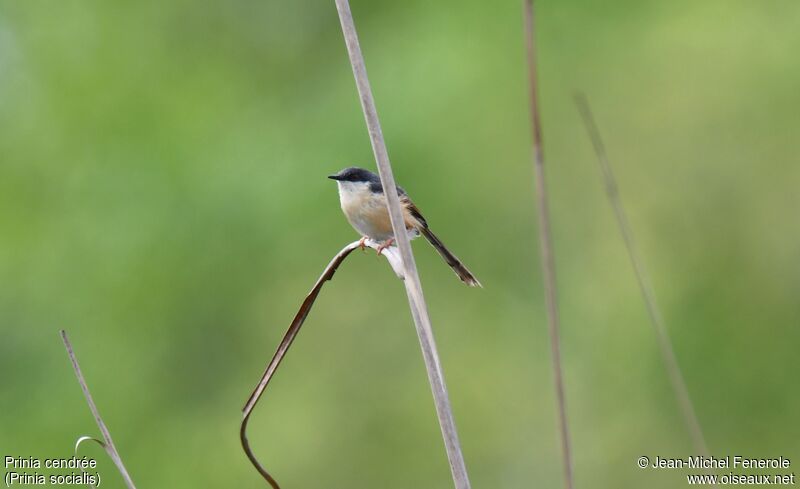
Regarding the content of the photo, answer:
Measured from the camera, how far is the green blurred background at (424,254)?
9.54 m

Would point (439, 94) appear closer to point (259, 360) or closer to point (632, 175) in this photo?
point (632, 175)

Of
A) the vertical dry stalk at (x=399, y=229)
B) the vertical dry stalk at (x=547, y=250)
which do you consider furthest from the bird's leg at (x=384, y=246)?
the vertical dry stalk at (x=547, y=250)

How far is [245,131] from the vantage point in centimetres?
1191

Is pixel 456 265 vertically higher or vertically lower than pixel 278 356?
lower

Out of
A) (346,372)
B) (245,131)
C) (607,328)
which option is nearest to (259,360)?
(346,372)

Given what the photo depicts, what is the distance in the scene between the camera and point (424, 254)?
33.0 feet

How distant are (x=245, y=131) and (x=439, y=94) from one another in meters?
2.81

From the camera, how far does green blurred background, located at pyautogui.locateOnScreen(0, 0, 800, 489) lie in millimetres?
9539

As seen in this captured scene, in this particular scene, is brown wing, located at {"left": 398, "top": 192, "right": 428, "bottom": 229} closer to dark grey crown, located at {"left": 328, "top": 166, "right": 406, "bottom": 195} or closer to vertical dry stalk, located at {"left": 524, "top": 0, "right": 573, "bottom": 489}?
dark grey crown, located at {"left": 328, "top": 166, "right": 406, "bottom": 195}

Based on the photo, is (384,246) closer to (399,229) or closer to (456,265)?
(456,265)

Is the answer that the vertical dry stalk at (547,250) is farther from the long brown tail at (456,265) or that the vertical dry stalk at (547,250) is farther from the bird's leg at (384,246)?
the long brown tail at (456,265)

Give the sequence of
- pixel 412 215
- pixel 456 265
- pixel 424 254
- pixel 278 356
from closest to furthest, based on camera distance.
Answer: pixel 278 356, pixel 456 265, pixel 412 215, pixel 424 254

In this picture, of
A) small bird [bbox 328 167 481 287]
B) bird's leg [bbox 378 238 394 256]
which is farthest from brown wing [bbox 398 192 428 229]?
bird's leg [bbox 378 238 394 256]

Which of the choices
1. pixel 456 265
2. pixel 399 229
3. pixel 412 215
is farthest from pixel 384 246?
pixel 412 215
